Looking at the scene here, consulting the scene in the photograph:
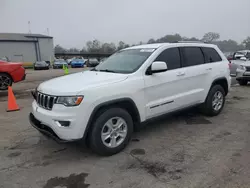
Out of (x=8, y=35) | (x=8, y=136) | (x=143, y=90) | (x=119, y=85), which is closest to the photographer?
(x=119, y=85)

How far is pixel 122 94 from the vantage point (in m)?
3.49

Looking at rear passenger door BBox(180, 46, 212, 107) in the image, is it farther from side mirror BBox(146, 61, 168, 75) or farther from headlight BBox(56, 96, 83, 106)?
headlight BBox(56, 96, 83, 106)

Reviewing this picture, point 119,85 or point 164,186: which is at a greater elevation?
point 119,85

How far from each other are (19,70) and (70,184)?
814 centimetres

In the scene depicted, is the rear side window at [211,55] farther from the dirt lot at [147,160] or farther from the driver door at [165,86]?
the dirt lot at [147,160]

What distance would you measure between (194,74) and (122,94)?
1.99 metres

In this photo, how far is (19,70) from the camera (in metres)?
9.64

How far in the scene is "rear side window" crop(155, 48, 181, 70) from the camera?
169 inches

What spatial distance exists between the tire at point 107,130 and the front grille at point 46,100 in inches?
27.8

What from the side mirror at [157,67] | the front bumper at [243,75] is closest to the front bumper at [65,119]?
the side mirror at [157,67]

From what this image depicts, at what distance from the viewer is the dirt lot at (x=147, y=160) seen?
289 centimetres

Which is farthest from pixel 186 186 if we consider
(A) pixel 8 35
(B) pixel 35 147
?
(A) pixel 8 35

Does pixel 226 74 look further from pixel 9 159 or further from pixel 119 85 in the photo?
pixel 9 159

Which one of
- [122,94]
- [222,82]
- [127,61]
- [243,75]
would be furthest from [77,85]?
[243,75]
